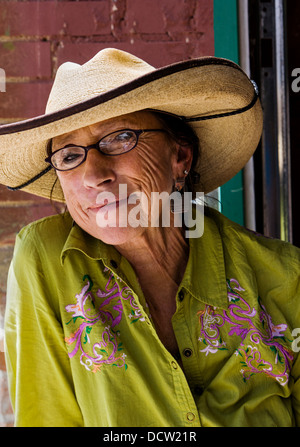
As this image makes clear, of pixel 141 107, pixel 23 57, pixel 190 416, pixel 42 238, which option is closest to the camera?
pixel 141 107

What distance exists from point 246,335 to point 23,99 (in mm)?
1343

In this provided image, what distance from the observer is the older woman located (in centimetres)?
189

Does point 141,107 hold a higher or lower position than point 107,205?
higher

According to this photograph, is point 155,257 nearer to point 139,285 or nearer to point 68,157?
point 139,285

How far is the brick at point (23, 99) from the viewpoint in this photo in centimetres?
245

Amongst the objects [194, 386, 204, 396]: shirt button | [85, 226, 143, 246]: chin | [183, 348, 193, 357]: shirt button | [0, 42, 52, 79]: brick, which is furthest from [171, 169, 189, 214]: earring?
[0, 42, 52, 79]: brick

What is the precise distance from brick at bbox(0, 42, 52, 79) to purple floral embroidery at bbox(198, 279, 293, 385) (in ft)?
4.10

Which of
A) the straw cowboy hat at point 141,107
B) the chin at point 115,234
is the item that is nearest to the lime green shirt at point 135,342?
the chin at point 115,234

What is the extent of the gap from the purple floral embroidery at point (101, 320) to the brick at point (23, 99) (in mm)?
833

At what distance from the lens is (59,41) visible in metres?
2.46

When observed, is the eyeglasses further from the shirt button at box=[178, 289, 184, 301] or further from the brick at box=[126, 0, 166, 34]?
the brick at box=[126, 0, 166, 34]

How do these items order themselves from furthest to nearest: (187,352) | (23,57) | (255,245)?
1. (23,57)
2. (255,245)
3. (187,352)

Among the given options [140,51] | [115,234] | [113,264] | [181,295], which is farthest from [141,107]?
[140,51]
